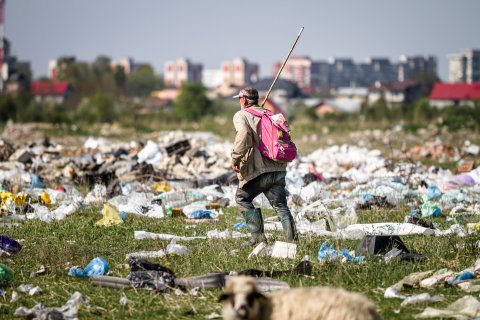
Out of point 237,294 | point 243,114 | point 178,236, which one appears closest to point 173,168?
point 178,236

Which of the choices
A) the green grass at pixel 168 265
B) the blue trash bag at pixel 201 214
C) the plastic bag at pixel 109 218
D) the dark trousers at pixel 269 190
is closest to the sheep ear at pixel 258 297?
the green grass at pixel 168 265

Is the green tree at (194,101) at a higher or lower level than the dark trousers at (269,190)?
lower

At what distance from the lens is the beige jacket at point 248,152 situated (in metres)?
7.82

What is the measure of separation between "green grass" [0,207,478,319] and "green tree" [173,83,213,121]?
50182 mm

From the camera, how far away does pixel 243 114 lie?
7934 mm

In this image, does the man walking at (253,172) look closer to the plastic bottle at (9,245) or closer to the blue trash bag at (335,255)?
the blue trash bag at (335,255)

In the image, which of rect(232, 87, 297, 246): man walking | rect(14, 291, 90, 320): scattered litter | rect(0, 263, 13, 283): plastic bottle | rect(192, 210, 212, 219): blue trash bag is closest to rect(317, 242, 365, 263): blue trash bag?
rect(232, 87, 297, 246): man walking

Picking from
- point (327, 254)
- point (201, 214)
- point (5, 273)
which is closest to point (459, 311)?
point (327, 254)

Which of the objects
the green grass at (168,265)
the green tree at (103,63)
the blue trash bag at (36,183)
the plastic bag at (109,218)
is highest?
the green grass at (168,265)

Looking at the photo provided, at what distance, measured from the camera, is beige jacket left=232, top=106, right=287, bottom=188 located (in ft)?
25.7

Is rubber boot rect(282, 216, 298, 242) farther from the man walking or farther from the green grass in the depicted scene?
the green grass

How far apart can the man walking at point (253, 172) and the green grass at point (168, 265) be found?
0.25 meters

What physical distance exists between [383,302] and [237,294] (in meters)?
1.69

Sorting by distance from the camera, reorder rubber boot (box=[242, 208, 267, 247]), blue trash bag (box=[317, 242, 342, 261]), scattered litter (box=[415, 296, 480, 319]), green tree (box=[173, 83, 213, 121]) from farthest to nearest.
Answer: green tree (box=[173, 83, 213, 121]) → rubber boot (box=[242, 208, 267, 247]) → blue trash bag (box=[317, 242, 342, 261]) → scattered litter (box=[415, 296, 480, 319])
